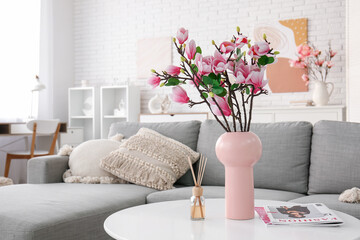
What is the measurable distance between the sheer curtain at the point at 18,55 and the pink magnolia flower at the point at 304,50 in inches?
134

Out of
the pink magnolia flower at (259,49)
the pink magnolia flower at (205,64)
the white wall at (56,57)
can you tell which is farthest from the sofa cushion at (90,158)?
the white wall at (56,57)

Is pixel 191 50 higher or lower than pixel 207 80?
higher

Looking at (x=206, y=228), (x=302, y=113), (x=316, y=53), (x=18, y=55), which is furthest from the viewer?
(x=18, y=55)

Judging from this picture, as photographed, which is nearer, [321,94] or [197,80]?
[197,80]

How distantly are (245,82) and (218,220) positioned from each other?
0.48 metres

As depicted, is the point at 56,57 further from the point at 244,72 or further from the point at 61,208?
the point at 244,72

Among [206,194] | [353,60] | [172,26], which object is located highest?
[172,26]

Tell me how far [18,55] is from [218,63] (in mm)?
5072

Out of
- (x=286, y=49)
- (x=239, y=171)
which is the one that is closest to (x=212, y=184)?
(x=239, y=171)

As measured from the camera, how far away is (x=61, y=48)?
21.8 feet

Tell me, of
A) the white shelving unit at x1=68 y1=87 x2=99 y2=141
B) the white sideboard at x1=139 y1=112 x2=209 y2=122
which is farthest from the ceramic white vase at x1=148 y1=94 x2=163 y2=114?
the white shelving unit at x1=68 y1=87 x2=99 y2=141

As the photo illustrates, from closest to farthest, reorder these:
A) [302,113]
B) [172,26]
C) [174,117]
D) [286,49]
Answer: [302,113] < [286,49] < [174,117] < [172,26]

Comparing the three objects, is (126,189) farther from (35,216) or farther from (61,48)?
(61,48)

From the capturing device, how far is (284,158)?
263 cm
